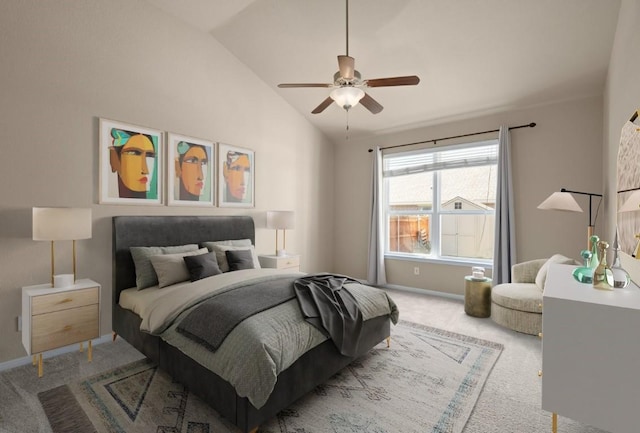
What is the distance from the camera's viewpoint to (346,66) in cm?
248

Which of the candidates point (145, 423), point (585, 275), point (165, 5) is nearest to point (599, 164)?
point (585, 275)

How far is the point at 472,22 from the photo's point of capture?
304 centimetres

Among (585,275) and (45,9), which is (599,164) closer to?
(585,275)

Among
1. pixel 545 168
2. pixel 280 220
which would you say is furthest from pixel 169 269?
pixel 545 168

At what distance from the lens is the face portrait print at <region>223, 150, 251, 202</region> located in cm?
426

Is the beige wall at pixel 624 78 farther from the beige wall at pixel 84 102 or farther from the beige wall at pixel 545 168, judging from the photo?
the beige wall at pixel 84 102

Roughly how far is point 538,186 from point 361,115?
2673mm

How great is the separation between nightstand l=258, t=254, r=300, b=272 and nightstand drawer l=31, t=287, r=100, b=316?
2.06 meters

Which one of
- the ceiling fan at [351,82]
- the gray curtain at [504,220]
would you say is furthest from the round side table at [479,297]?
the ceiling fan at [351,82]

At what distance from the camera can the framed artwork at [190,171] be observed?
145 inches

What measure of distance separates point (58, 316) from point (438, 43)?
14.5 feet

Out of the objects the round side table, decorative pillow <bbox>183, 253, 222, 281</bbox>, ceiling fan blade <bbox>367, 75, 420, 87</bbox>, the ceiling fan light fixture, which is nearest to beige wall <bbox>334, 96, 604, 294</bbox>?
the round side table

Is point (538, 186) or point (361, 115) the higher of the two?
point (361, 115)

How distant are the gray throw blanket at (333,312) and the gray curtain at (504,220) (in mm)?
2646
